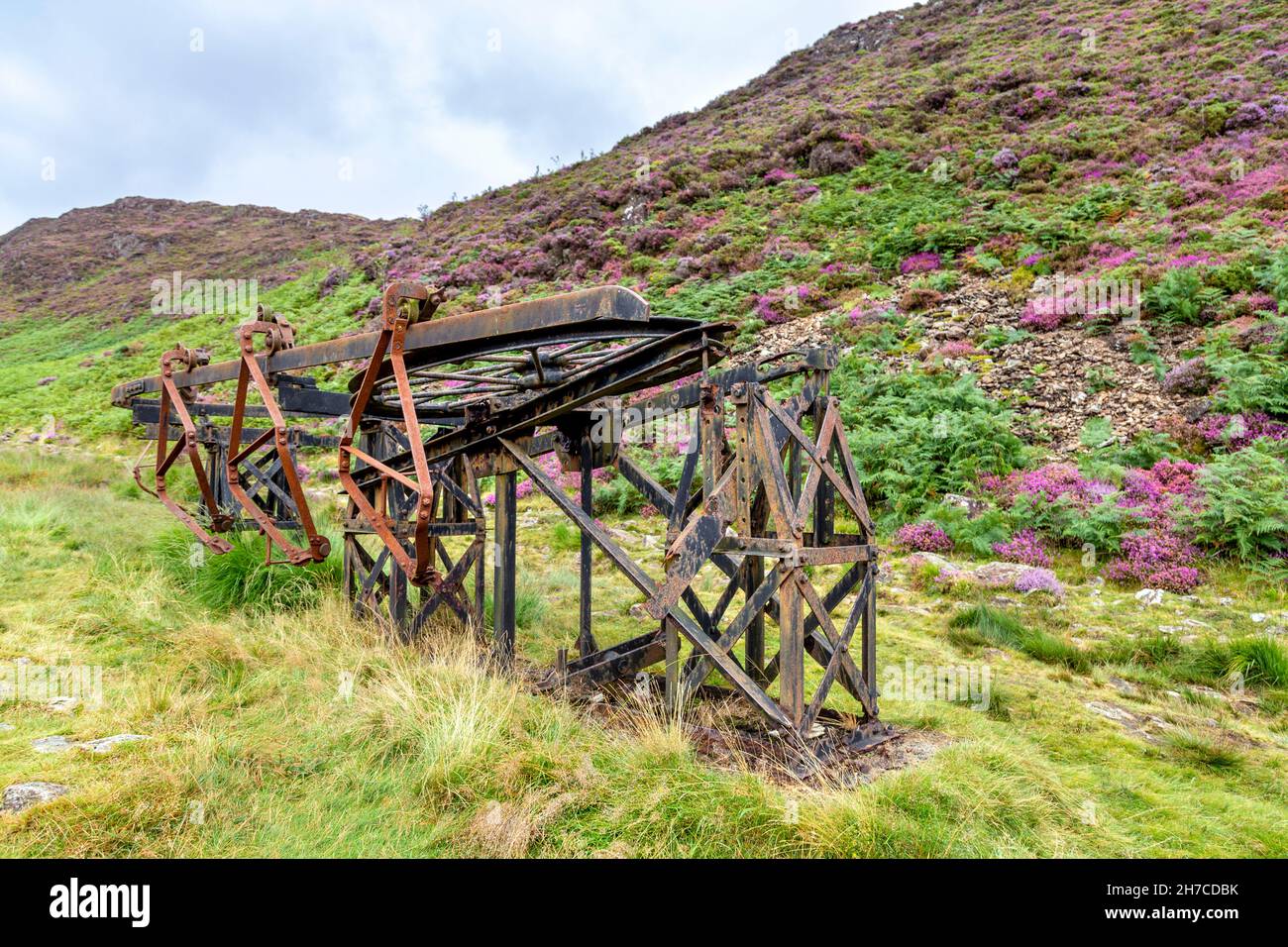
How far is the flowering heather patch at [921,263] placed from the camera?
59.3ft

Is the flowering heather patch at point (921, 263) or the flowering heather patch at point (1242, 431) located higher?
the flowering heather patch at point (921, 263)

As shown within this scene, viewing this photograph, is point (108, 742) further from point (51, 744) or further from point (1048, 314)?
point (1048, 314)

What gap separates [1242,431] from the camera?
9641 mm

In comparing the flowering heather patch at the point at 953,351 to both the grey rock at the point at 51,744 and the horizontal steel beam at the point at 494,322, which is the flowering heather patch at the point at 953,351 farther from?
the grey rock at the point at 51,744

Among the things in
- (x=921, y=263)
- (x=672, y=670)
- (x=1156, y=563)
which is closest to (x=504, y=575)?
(x=672, y=670)

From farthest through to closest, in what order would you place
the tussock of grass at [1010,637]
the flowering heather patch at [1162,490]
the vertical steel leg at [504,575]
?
the flowering heather patch at [1162,490]
the tussock of grass at [1010,637]
the vertical steel leg at [504,575]

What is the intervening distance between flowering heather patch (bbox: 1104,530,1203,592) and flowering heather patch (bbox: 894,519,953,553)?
1.98m

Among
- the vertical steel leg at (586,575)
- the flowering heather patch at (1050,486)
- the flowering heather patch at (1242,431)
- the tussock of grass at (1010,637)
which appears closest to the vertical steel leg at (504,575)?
the vertical steel leg at (586,575)

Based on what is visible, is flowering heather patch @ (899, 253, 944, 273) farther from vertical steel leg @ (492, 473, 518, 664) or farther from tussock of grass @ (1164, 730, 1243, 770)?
vertical steel leg @ (492, 473, 518, 664)

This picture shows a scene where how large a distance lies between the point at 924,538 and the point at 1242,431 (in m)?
4.65

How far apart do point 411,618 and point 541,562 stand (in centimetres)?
477

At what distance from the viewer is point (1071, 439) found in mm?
11180

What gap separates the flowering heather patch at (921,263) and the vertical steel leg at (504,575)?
52.5ft

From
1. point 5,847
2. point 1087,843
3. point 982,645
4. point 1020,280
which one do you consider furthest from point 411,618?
point 1020,280
